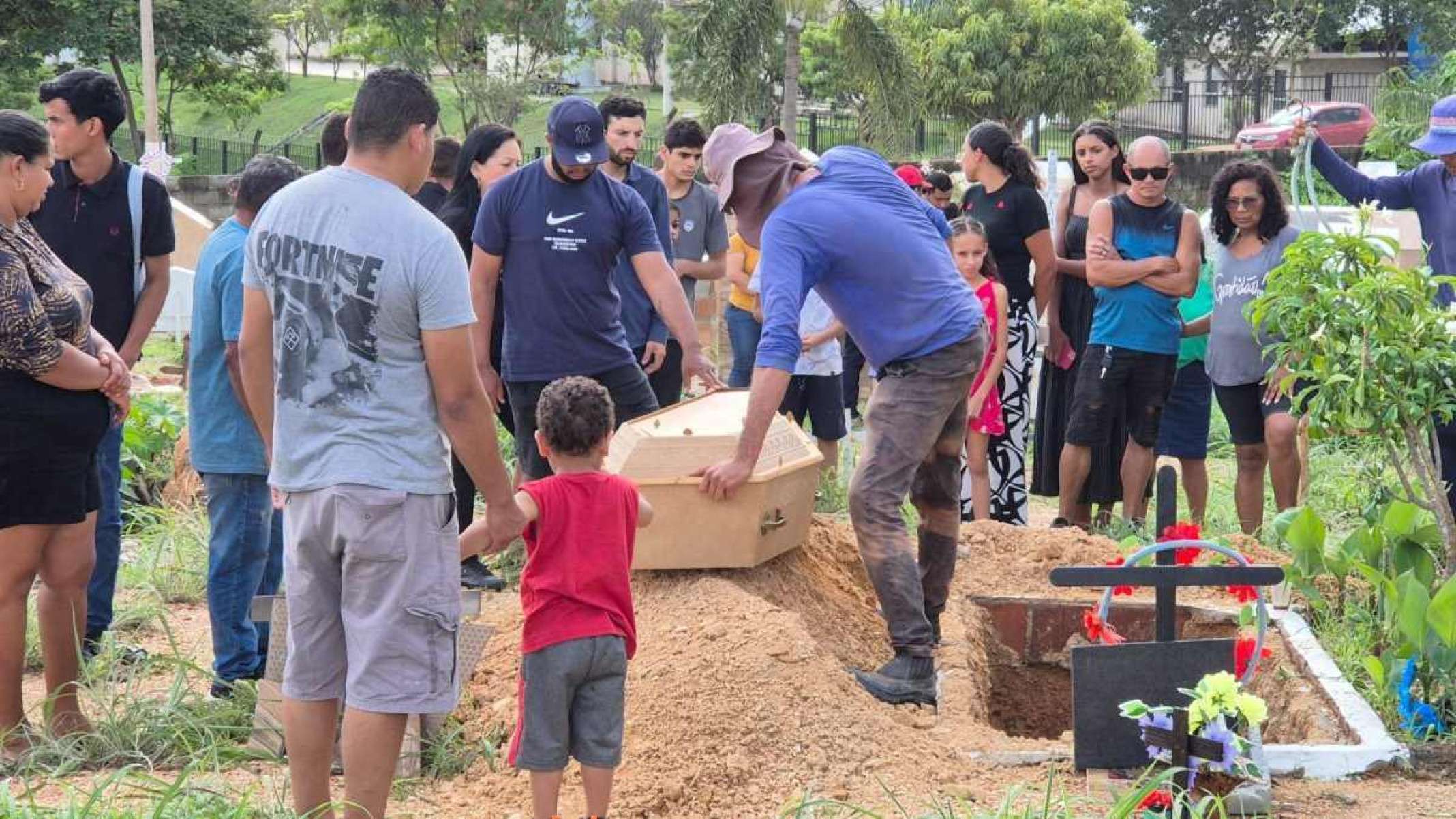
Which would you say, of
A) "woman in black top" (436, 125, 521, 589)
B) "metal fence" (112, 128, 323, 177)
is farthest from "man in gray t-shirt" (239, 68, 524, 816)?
"metal fence" (112, 128, 323, 177)

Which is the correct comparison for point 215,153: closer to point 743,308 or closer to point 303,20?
point 303,20

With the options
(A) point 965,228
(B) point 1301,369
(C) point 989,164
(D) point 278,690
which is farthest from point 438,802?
(C) point 989,164

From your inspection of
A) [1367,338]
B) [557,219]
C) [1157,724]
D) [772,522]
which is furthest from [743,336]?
[1157,724]

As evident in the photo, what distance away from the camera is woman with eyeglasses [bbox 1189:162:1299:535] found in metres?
7.34

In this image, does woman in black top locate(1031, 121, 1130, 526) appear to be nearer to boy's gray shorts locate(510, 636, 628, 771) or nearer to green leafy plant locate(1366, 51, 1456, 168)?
boy's gray shorts locate(510, 636, 628, 771)

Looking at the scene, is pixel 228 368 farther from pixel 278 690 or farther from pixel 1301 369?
pixel 1301 369

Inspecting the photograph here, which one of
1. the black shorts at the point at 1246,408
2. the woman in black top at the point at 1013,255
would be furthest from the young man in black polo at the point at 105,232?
the black shorts at the point at 1246,408

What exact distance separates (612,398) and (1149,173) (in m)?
2.81

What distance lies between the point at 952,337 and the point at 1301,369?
1115 millimetres

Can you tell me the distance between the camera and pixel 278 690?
4.89m

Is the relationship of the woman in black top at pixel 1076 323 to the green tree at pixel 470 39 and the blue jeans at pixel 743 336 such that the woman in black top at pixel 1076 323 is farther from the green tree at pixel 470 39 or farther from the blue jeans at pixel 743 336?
the green tree at pixel 470 39

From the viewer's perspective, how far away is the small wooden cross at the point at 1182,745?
4078 mm

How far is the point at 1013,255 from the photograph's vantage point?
7996 millimetres

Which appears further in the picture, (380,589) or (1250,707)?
(1250,707)
